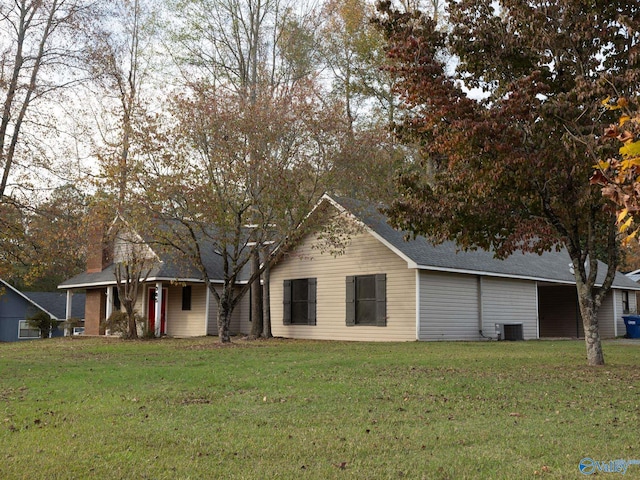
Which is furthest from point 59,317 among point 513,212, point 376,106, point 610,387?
point 610,387

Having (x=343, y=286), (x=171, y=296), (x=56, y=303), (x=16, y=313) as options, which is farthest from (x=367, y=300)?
(x=56, y=303)

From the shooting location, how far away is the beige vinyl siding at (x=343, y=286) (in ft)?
62.5

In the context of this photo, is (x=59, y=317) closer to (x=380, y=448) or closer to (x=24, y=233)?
(x=24, y=233)

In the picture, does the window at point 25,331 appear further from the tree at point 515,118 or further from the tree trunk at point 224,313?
the tree at point 515,118

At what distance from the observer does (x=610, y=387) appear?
8.78 meters

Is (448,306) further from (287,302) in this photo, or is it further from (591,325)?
(591,325)

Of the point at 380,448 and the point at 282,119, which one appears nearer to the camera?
the point at 380,448

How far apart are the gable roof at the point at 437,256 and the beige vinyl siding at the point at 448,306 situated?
1.42 ft

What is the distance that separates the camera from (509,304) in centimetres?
2223

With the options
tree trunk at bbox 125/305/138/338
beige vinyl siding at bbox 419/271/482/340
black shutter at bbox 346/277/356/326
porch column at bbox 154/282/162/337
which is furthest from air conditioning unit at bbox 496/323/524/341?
tree trunk at bbox 125/305/138/338

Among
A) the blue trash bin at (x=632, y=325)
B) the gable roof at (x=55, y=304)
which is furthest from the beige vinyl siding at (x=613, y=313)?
the gable roof at (x=55, y=304)

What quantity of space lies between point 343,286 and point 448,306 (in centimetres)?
346

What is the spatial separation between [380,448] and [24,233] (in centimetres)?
1080
